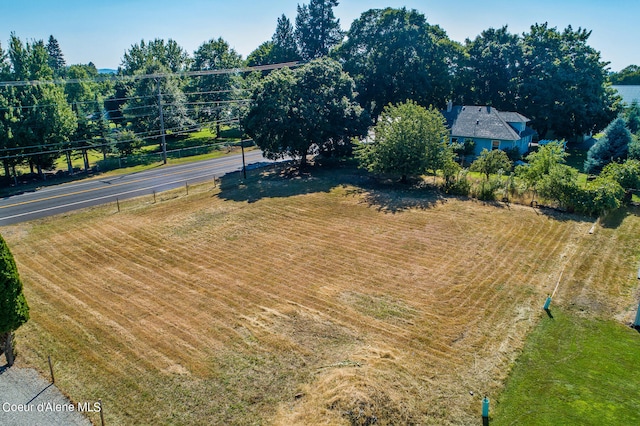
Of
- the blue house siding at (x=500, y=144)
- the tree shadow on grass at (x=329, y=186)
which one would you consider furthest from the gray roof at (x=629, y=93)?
the tree shadow on grass at (x=329, y=186)

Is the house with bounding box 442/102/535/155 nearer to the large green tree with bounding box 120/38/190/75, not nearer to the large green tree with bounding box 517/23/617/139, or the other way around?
the large green tree with bounding box 517/23/617/139

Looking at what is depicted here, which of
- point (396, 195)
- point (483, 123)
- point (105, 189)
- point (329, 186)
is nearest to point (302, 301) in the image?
point (396, 195)

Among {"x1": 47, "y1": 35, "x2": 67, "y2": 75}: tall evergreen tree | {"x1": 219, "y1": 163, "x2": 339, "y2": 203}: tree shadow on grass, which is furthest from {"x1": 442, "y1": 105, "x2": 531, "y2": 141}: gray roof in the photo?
{"x1": 47, "y1": 35, "x2": 67, "y2": 75}: tall evergreen tree

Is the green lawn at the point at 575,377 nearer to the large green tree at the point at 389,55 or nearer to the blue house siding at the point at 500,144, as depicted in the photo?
the blue house siding at the point at 500,144

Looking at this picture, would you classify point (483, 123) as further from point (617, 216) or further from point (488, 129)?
point (617, 216)

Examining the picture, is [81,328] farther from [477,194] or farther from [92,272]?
[477,194]

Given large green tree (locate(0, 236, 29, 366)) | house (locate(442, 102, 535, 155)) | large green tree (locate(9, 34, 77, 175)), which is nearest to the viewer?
large green tree (locate(0, 236, 29, 366))
